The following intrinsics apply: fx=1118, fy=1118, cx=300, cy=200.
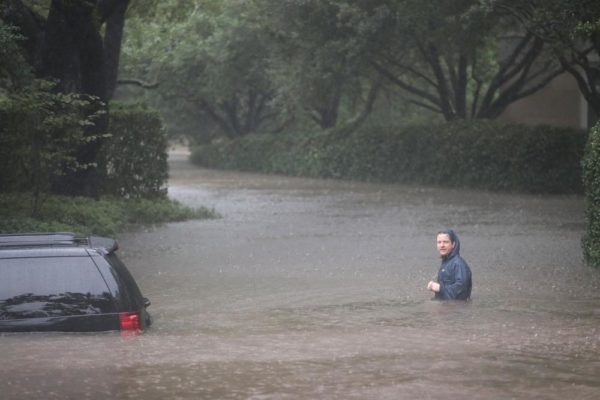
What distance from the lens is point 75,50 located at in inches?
920

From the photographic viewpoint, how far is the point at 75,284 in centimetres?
959

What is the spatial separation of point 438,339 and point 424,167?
101 feet

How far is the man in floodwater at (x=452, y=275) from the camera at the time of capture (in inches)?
520

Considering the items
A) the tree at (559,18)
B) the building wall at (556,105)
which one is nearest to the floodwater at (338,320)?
the tree at (559,18)

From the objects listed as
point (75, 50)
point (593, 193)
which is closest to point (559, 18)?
point (593, 193)

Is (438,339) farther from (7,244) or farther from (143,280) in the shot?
(143,280)

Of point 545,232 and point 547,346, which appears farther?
point 545,232

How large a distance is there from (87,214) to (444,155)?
67.0ft

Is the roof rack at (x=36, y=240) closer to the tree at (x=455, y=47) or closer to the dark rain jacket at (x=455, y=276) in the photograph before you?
the dark rain jacket at (x=455, y=276)

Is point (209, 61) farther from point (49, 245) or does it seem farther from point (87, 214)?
point (49, 245)

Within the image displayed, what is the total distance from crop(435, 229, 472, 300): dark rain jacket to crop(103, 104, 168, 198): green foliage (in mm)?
15161

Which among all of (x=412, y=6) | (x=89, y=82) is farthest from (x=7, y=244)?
(x=412, y=6)

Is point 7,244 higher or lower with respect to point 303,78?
lower

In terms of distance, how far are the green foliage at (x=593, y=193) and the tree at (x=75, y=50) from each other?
9913mm
